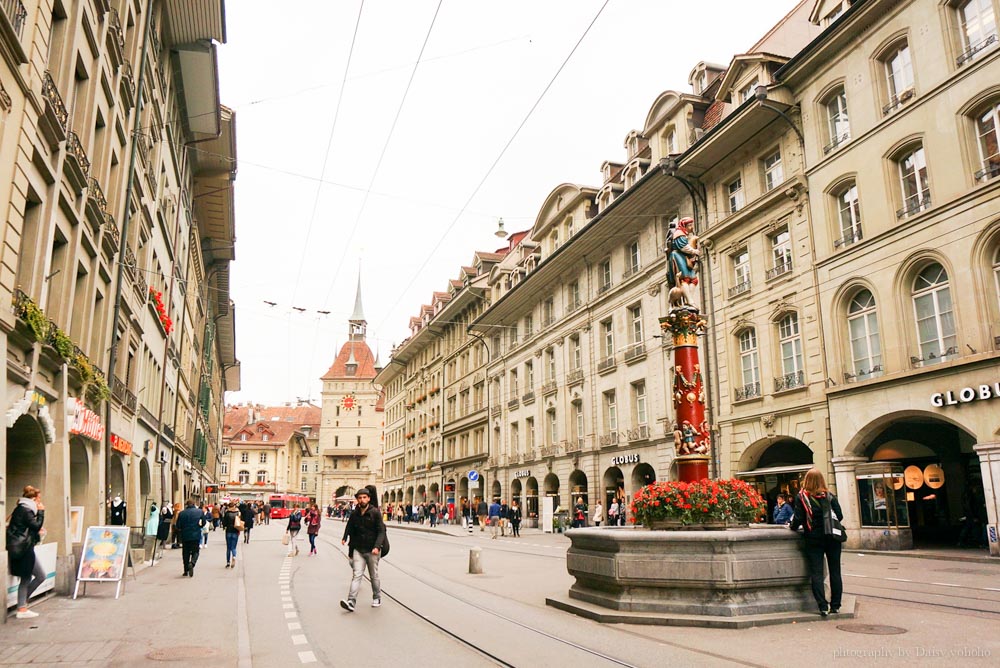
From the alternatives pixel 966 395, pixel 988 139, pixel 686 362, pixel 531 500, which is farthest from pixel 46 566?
pixel 531 500

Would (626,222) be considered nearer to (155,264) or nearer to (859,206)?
(859,206)

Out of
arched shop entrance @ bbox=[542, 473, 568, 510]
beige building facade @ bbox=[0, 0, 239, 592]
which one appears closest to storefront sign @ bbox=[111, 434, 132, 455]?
beige building facade @ bbox=[0, 0, 239, 592]

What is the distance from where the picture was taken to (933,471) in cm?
2302

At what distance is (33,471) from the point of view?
42.6 ft

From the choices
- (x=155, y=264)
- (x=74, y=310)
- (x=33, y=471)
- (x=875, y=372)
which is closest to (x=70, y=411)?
(x=33, y=471)

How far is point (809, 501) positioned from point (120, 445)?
1771 cm

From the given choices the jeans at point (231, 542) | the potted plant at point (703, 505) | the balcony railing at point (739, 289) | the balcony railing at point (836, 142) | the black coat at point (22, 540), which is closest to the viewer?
the black coat at point (22, 540)

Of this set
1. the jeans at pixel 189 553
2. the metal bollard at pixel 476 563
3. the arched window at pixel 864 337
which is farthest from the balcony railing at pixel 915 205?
the jeans at pixel 189 553

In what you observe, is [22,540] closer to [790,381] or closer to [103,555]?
[103,555]

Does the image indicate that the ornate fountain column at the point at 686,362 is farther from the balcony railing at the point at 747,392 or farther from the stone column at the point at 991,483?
the balcony railing at the point at 747,392

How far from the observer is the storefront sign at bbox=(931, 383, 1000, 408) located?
17984 millimetres

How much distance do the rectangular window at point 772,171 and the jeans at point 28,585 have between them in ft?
76.4

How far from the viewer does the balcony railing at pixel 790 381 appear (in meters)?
24.6

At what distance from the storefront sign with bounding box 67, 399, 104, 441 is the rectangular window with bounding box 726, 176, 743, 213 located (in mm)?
21453
